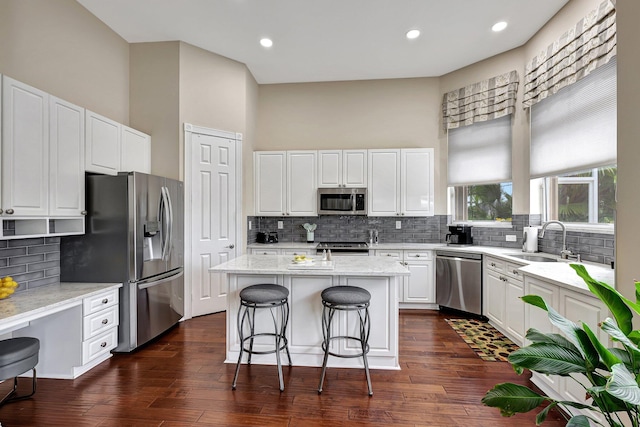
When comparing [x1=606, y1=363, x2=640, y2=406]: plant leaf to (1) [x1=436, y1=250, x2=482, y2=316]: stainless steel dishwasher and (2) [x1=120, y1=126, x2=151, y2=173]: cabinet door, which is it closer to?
(1) [x1=436, y1=250, x2=482, y2=316]: stainless steel dishwasher

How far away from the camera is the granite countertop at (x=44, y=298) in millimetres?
1983

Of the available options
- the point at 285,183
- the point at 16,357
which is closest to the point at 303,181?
the point at 285,183

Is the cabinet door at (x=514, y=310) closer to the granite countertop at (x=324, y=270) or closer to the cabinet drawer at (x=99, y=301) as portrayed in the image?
the granite countertop at (x=324, y=270)

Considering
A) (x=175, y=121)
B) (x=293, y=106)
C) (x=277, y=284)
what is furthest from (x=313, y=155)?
(x=277, y=284)

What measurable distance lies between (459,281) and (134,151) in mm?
4413

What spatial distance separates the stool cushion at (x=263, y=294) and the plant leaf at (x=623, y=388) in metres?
1.94

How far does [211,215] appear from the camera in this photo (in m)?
4.08

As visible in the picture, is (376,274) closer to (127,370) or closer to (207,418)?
(207,418)

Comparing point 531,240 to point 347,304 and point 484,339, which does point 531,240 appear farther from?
point 347,304

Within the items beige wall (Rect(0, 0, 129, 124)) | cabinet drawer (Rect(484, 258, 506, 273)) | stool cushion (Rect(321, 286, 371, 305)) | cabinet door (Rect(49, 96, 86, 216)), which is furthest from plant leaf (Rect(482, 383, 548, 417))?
beige wall (Rect(0, 0, 129, 124))

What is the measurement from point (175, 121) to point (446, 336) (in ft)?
13.8

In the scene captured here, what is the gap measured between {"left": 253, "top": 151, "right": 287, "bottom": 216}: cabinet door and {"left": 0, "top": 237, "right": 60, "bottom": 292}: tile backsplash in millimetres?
2498

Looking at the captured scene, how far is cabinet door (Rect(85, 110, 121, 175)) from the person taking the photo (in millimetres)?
2822

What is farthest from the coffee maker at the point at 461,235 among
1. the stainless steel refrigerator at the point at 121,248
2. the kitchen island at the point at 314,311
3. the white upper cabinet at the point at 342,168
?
the stainless steel refrigerator at the point at 121,248
